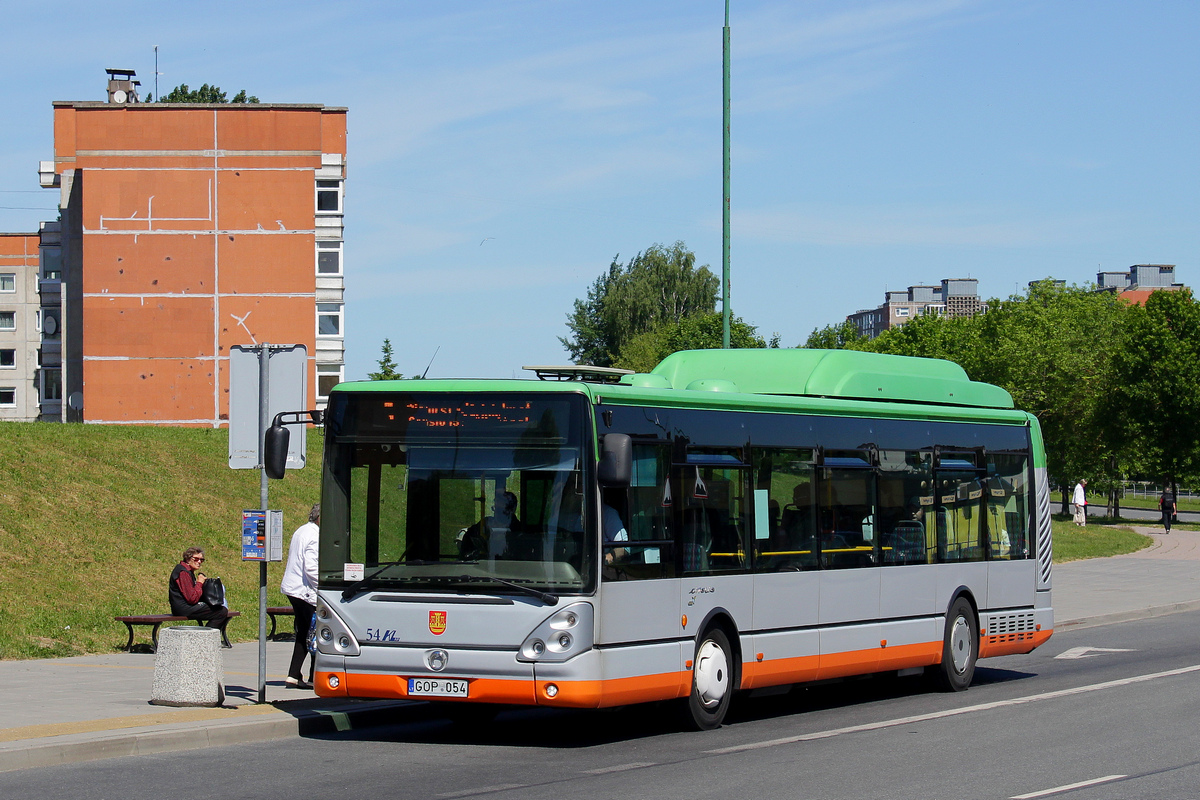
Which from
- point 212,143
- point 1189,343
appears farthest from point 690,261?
point 212,143

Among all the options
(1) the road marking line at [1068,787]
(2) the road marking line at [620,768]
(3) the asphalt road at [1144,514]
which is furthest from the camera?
(3) the asphalt road at [1144,514]

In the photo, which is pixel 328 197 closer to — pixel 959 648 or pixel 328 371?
pixel 328 371

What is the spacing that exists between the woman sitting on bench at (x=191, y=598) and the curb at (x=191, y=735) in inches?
190

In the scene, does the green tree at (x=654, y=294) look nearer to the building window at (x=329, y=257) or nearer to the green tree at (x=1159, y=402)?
the green tree at (x=1159, y=402)

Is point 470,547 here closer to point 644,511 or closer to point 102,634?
point 644,511

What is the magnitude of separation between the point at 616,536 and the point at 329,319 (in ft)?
152

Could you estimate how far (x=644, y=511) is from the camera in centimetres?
1131

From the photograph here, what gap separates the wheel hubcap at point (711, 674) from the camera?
11789mm

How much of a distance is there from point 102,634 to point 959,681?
34.4ft

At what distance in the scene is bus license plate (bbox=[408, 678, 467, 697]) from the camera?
10734mm

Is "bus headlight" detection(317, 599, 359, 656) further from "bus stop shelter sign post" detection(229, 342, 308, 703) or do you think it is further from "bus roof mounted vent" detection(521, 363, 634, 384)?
"bus roof mounted vent" detection(521, 363, 634, 384)

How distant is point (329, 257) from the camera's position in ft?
183

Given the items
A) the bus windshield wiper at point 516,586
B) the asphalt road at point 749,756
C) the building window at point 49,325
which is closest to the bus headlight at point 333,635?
the asphalt road at point 749,756

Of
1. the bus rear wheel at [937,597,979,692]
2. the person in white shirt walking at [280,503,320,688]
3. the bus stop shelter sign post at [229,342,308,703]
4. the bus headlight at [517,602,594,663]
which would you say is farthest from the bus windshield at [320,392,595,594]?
the bus rear wheel at [937,597,979,692]
